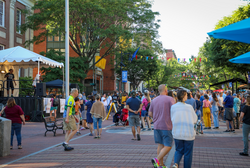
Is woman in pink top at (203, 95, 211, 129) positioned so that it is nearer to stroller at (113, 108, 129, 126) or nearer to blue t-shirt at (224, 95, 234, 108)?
blue t-shirt at (224, 95, 234, 108)

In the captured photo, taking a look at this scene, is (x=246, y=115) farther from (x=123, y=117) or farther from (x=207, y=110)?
(x=123, y=117)

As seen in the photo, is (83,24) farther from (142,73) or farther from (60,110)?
(142,73)

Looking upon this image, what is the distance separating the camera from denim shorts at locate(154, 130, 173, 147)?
6062 mm

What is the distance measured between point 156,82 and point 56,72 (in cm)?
3820

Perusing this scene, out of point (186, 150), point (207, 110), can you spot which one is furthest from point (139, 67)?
point (186, 150)

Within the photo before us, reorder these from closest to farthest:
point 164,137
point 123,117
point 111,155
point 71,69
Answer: point 164,137
point 111,155
point 123,117
point 71,69

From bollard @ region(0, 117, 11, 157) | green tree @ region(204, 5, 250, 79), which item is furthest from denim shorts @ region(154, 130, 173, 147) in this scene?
green tree @ region(204, 5, 250, 79)

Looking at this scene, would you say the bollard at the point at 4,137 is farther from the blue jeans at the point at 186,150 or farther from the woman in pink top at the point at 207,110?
the woman in pink top at the point at 207,110

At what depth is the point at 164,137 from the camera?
241 inches

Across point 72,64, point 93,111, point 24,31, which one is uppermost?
point 24,31

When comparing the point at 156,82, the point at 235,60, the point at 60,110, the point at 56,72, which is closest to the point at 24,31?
the point at 56,72

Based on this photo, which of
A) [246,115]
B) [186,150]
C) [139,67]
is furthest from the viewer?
[139,67]

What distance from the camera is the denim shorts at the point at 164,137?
606 cm

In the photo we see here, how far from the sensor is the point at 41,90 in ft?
59.4
